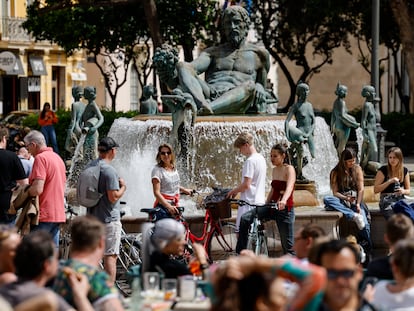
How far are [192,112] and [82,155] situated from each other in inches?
130

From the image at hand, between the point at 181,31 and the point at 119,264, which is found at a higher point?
the point at 181,31

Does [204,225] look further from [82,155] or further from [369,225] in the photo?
[82,155]

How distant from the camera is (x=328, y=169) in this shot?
20016 mm

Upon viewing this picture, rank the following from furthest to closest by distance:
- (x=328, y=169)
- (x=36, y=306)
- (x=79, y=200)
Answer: (x=328, y=169), (x=79, y=200), (x=36, y=306)

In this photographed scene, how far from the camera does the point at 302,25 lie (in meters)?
46.4

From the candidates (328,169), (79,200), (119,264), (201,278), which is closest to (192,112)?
(328,169)

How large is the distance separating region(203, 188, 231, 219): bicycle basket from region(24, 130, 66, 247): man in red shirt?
1.74 meters

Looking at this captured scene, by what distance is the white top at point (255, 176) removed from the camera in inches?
519

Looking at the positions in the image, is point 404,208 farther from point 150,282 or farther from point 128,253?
point 150,282

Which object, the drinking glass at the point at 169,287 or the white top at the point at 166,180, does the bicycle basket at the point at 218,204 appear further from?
the drinking glass at the point at 169,287

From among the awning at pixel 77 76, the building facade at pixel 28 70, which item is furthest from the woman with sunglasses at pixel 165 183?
the awning at pixel 77 76

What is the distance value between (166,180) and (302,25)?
33.7m

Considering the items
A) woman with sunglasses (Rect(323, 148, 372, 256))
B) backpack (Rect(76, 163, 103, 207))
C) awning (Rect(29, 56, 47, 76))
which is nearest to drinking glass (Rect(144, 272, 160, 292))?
backpack (Rect(76, 163, 103, 207))

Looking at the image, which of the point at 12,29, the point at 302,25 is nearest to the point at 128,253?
the point at 302,25
